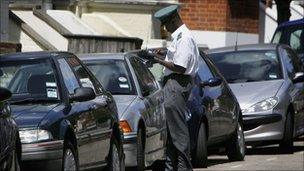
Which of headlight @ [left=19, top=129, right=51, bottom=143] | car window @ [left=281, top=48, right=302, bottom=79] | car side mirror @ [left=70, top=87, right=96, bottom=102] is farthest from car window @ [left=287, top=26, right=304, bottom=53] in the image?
headlight @ [left=19, top=129, right=51, bottom=143]

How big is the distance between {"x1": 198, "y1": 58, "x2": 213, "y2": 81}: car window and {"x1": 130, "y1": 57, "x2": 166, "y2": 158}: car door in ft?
4.43

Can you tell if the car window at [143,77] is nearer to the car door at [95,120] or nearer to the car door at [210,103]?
the car door at [210,103]

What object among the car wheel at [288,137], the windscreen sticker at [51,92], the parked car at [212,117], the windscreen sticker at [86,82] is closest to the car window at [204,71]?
the parked car at [212,117]

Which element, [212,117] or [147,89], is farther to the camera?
[212,117]

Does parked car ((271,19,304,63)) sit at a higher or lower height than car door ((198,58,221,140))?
lower

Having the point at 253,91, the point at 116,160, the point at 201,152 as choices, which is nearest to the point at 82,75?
the point at 116,160

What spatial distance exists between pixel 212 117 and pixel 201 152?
0.85 m

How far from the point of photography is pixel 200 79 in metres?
15.5

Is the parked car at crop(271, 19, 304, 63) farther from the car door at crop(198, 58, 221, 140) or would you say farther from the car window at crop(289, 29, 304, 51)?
the car door at crop(198, 58, 221, 140)

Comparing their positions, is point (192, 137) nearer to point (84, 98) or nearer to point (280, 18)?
point (84, 98)

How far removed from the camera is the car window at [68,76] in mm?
11305

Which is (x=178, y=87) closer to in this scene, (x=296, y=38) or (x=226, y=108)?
(x=226, y=108)

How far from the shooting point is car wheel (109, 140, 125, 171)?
467 inches

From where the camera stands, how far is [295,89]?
59.2ft
